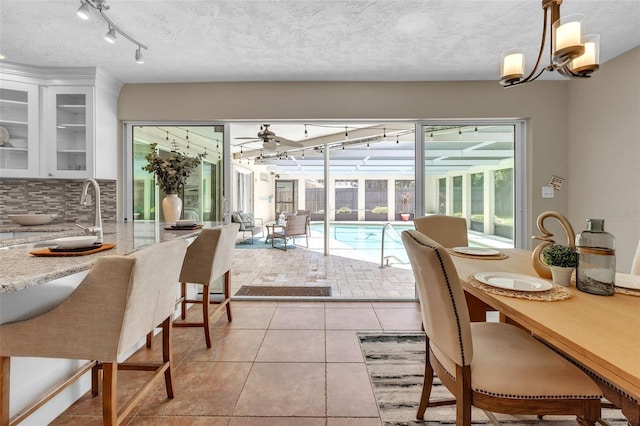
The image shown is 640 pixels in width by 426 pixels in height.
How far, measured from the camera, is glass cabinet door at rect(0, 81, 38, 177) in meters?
3.08

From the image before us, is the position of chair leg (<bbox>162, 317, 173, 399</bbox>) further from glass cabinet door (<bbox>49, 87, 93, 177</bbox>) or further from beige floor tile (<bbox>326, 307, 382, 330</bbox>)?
glass cabinet door (<bbox>49, 87, 93, 177</bbox>)

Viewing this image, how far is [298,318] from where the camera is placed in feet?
9.96

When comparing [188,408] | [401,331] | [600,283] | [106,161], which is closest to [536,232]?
[401,331]

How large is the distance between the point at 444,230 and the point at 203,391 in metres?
2.19

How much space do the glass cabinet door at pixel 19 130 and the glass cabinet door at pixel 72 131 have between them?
15 cm

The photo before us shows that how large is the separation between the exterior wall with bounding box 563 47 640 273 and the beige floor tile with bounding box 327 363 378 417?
8.97 ft

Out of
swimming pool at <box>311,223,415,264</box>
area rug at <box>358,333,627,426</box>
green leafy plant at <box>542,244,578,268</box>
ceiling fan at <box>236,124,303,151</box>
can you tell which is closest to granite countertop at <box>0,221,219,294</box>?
area rug at <box>358,333,627,426</box>

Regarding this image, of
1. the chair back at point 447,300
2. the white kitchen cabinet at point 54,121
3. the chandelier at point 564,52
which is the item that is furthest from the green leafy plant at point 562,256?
the white kitchen cabinet at point 54,121

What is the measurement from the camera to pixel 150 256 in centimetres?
131

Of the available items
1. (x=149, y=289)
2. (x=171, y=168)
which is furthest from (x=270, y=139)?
(x=149, y=289)

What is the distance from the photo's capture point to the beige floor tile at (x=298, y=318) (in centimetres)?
285

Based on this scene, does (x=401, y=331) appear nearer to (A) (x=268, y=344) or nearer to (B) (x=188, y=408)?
(A) (x=268, y=344)

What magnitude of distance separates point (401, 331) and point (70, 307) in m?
2.36

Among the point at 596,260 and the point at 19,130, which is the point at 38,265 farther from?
the point at 19,130
